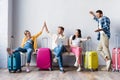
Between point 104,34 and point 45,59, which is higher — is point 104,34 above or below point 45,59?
above

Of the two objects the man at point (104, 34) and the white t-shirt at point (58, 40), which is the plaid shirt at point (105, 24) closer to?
the man at point (104, 34)

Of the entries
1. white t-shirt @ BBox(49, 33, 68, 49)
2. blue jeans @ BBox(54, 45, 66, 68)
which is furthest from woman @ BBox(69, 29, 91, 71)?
blue jeans @ BBox(54, 45, 66, 68)

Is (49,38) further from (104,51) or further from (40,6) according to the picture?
(104,51)

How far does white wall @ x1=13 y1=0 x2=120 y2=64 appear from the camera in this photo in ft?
22.6

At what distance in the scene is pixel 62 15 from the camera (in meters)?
6.93

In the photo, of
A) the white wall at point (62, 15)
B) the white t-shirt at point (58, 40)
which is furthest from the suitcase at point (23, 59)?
the white t-shirt at point (58, 40)

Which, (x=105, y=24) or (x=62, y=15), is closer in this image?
(x=105, y=24)

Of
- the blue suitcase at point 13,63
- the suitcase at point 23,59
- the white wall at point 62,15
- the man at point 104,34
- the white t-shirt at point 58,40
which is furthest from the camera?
the white wall at point 62,15

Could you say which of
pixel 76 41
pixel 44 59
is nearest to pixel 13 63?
pixel 44 59

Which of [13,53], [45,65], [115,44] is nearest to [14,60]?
[13,53]

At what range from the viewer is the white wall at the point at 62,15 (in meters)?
6.88

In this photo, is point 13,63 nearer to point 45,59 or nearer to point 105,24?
point 45,59

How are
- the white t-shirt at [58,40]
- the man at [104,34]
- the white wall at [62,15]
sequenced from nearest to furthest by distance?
the man at [104,34] → the white t-shirt at [58,40] → the white wall at [62,15]

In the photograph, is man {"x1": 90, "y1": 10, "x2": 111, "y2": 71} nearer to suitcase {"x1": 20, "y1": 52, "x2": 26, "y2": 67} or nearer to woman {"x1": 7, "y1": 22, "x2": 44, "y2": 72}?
woman {"x1": 7, "y1": 22, "x2": 44, "y2": 72}
